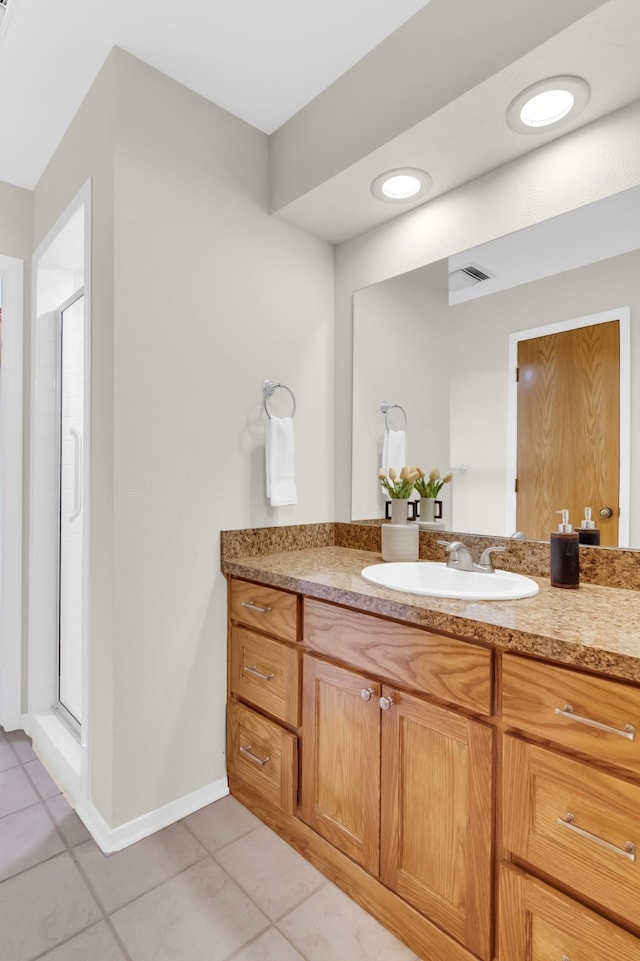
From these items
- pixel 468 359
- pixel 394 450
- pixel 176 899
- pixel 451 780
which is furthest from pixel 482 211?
pixel 176 899

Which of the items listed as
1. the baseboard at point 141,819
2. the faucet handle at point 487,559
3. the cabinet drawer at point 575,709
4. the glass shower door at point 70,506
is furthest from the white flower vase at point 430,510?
the glass shower door at point 70,506

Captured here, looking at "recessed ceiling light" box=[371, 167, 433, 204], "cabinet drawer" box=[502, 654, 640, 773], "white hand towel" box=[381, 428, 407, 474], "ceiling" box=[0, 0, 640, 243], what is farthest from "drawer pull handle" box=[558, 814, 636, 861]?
"recessed ceiling light" box=[371, 167, 433, 204]

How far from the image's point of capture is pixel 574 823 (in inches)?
37.7

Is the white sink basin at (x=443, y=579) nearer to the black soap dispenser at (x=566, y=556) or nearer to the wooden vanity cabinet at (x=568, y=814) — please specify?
the black soap dispenser at (x=566, y=556)

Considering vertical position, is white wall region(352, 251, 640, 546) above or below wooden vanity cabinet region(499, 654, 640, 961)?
above

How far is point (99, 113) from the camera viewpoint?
1.71 m

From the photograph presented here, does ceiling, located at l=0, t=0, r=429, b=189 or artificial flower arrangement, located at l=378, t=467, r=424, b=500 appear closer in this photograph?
ceiling, located at l=0, t=0, r=429, b=189

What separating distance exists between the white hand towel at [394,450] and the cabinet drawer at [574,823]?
1.14m

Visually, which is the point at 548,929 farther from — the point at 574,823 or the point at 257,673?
the point at 257,673

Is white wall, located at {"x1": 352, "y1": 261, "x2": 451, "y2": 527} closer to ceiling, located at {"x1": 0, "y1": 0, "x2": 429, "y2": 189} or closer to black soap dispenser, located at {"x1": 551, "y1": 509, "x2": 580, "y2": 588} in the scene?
black soap dispenser, located at {"x1": 551, "y1": 509, "x2": 580, "y2": 588}

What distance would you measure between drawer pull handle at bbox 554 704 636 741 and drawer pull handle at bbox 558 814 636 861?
183 millimetres

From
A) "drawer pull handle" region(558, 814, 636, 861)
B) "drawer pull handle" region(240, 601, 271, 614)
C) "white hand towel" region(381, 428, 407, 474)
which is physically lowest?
"drawer pull handle" region(558, 814, 636, 861)

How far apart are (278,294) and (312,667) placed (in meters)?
1.43

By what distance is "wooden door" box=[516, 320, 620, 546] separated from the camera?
4.75 feet
